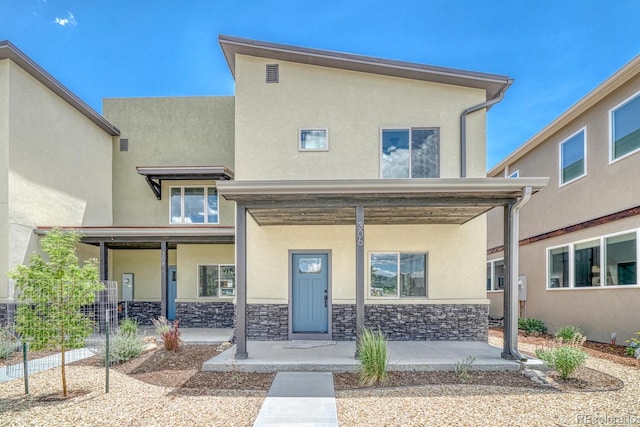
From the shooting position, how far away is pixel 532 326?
1066 centimetres

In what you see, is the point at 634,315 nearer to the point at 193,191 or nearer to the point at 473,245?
the point at 473,245

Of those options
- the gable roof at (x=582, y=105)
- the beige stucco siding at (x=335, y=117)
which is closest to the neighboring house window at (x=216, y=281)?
the beige stucco siding at (x=335, y=117)

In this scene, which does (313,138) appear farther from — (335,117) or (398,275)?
(398,275)

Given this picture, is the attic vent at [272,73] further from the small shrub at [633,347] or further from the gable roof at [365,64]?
the small shrub at [633,347]

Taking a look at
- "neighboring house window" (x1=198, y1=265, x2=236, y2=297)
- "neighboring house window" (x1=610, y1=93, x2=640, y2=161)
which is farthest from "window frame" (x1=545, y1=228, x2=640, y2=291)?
"neighboring house window" (x1=198, y1=265, x2=236, y2=297)

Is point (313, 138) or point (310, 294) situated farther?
point (313, 138)

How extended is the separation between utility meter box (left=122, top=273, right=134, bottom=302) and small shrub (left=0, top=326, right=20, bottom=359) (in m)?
4.40

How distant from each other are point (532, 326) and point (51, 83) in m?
15.5

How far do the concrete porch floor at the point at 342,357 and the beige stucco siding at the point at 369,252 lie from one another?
42.0 inches

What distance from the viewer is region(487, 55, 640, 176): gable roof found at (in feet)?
26.0

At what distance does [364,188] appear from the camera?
20.5 ft

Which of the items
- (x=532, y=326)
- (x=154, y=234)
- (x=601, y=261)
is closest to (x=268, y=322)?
(x=154, y=234)

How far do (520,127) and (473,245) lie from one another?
15.8 metres

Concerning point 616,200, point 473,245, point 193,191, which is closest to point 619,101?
point 616,200
